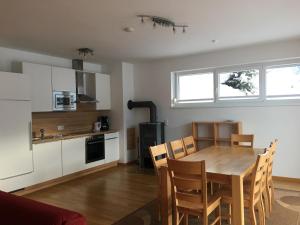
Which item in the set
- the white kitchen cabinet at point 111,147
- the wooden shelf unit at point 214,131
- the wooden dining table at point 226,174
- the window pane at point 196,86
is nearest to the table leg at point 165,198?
the wooden dining table at point 226,174

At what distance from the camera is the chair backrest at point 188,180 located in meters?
2.16

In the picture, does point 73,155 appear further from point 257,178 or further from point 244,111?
point 257,178

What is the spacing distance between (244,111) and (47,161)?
12.1ft

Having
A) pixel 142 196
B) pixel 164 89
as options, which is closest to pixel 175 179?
pixel 142 196

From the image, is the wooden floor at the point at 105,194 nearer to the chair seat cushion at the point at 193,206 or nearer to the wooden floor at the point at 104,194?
the wooden floor at the point at 104,194

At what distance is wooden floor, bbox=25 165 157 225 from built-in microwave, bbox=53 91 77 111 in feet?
4.62

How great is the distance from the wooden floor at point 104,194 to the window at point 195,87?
6.03ft

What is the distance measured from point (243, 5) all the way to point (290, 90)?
2342mm

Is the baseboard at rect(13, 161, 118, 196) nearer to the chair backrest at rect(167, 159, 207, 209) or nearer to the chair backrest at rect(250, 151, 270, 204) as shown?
the chair backrest at rect(167, 159, 207, 209)

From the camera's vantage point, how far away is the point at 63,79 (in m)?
4.84

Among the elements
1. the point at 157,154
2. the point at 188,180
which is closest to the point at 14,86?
the point at 157,154

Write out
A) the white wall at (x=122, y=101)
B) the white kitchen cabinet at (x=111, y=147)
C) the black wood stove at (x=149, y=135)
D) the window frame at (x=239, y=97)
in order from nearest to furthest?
the window frame at (x=239, y=97), the black wood stove at (x=149, y=135), the white kitchen cabinet at (x=111, y=147), the white wall at (x=122, y=101)

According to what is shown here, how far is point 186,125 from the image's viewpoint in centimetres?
536

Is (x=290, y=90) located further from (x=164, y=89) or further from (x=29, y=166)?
(x=29, y=166)
